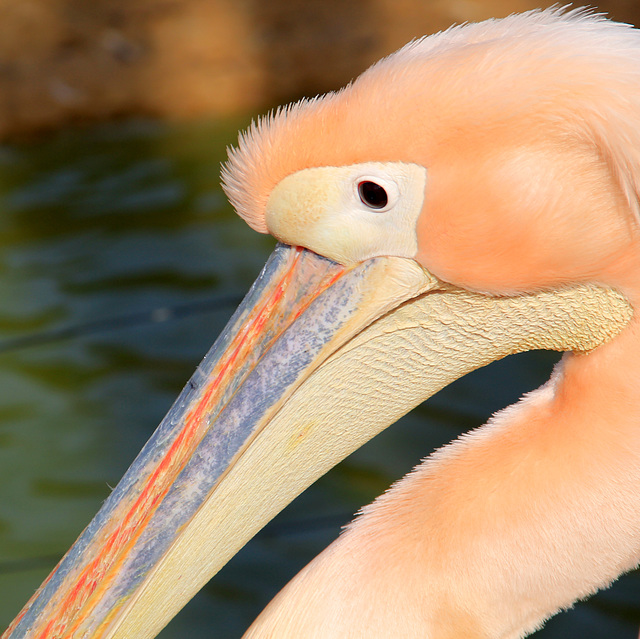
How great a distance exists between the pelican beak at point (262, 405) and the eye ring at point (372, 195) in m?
0.07

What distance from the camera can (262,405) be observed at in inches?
44.4

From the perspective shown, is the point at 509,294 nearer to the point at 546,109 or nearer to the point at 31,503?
the point at 546,109

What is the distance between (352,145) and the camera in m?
1.04

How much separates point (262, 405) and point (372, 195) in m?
0.29

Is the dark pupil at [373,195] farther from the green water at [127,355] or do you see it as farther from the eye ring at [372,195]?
the green water at [127,355]

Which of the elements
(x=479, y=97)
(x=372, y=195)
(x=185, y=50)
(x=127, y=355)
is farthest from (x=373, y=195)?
(x=185, y=50)

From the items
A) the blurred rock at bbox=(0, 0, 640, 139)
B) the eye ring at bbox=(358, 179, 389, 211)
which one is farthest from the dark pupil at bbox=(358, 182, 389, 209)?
the blurred rock at bbox=(0, 0, 640, 139)

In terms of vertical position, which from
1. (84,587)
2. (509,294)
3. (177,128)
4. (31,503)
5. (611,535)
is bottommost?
(31,503)

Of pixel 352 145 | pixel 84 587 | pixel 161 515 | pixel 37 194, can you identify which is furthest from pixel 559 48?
pixel 37 194

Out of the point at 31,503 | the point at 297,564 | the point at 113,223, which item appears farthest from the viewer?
the point at 113,223

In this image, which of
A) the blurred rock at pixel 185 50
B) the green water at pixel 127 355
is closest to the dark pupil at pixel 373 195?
the green water at pixel 127 355

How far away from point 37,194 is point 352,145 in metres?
2.78

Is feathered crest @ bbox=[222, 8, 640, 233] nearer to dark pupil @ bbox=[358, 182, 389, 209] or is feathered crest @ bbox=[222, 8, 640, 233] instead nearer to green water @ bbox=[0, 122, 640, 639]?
dark pupil @ bbox=[358, 182, 389, 209]

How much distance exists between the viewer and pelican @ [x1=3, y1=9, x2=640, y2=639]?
99 cm
